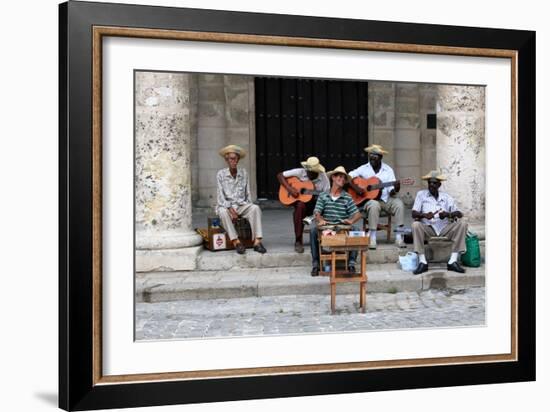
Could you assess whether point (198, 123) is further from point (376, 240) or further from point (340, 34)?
point (340, 34)

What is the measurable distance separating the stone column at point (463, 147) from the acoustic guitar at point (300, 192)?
5.10 feet

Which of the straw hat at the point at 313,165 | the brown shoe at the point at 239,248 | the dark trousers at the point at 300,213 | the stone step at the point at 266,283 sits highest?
the straw hat at the point at 313,165

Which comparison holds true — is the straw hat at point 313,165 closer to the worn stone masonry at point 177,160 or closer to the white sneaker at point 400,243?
the white sneaker at point 400,243

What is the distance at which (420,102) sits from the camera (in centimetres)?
1401

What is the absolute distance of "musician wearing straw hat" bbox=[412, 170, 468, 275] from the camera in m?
7.99

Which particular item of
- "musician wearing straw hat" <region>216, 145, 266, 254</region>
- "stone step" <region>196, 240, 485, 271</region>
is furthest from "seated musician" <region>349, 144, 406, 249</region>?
"musician wearing straw hat" <region>216, 145, 266, 254</region>

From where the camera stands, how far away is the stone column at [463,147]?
8.47 meters

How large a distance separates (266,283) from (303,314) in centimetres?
86

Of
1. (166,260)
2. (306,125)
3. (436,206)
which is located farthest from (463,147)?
(306,125)

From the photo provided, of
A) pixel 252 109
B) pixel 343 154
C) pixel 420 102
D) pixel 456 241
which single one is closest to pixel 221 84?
pixel 252 109

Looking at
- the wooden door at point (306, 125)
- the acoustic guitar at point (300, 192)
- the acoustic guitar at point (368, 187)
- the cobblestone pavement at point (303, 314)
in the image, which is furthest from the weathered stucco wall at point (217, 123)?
the cobblestone pavement at point (303, 314)

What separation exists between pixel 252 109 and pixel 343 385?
9482 mm

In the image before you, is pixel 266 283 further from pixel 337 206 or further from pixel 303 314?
pixel 337 206

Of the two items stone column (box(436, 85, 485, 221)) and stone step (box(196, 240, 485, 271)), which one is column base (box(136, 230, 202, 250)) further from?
stone column (box(436, 85, 485, 221))
